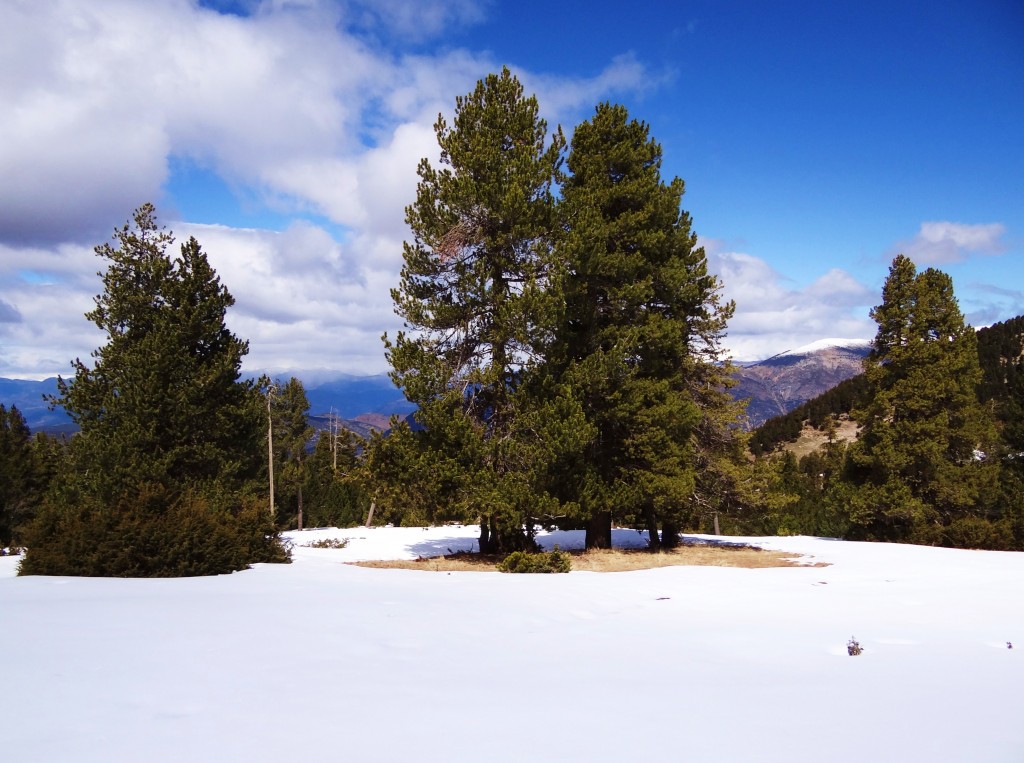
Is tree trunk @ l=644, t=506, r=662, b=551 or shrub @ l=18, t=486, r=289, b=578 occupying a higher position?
shrub @ l=18, t=486, r=289, b=578

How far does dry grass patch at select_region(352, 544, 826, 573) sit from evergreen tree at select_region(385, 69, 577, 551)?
1293mm

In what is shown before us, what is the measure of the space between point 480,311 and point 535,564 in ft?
20.3

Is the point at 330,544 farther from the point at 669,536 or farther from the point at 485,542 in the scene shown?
the point at 669,536

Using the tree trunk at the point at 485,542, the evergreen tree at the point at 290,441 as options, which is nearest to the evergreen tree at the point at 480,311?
the tree trunk at the point at 485,542

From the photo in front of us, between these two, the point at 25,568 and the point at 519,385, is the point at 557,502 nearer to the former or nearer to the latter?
the point at 519,385

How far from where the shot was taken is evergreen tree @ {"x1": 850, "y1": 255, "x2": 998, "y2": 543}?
2067cm

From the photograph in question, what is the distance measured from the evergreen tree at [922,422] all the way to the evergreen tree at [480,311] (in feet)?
44.6

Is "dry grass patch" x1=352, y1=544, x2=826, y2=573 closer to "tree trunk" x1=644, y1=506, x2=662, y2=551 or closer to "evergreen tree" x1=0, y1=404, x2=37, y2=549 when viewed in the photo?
"tree trunk" x1=644, y1=506, x2=662, y2=551

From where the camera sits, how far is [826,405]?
79.1 meters

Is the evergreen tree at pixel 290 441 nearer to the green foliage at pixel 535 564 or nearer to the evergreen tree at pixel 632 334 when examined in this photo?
the evergreen tree at pixel 632 334

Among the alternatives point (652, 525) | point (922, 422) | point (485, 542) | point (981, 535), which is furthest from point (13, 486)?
point (981, 535)

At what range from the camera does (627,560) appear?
16188mm

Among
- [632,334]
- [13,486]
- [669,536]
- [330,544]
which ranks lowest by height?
[330,544]

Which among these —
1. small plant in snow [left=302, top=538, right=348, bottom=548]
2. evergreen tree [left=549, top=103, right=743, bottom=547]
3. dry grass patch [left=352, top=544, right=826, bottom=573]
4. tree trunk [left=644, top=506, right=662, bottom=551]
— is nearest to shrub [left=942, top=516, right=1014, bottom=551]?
dry grass patch [left=352, top=544, right=826, bottom=573]
